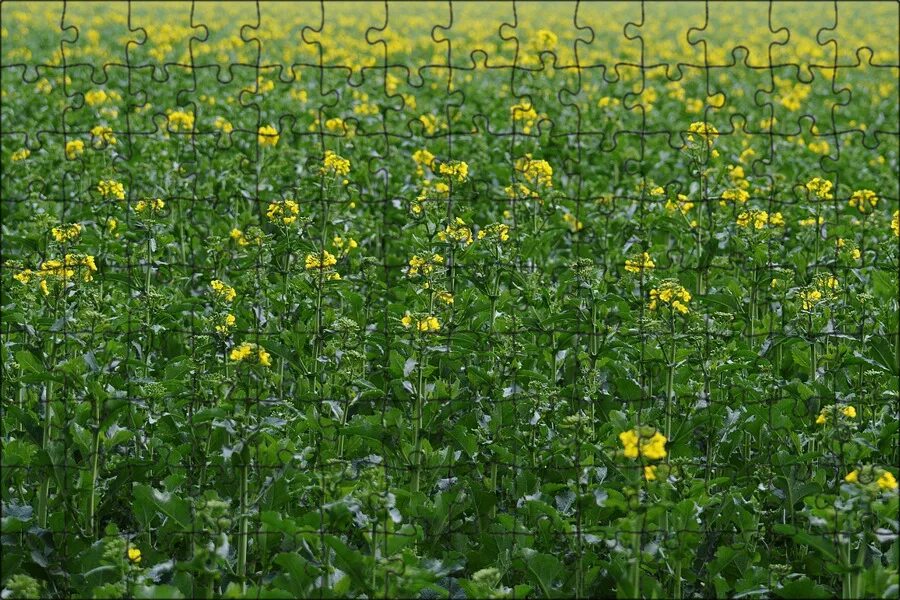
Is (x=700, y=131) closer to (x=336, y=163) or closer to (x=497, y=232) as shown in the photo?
(x=497, y=232)

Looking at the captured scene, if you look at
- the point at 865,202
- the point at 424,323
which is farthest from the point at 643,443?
the point at 865,202

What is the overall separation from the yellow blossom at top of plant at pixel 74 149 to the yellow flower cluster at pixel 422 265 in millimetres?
3294

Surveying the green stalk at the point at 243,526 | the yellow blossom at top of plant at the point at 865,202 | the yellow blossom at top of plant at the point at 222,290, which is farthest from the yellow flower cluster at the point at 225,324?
the yellow blossom at top of plant at the point at 865,202

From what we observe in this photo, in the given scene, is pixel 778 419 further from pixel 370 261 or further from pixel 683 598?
pixel 370 261

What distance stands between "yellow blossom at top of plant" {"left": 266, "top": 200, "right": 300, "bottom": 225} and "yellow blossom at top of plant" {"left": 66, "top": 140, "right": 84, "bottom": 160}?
2.44m

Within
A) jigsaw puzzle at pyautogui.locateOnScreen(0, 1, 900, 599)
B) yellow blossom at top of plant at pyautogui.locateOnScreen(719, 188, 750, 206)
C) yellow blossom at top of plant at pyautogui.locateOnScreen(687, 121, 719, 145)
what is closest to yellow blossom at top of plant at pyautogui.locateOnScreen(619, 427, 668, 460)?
jigsaw puzzle at pyautogui.locateOnScreen(0, 1, 900, 599)

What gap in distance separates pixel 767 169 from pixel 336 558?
7.93 m

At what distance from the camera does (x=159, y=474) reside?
18.0 feet

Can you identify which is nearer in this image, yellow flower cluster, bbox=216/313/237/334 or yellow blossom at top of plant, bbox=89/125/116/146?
yellow flower cluster, bbox=216/313/237/334

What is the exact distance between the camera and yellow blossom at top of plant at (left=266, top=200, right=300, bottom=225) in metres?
6.39

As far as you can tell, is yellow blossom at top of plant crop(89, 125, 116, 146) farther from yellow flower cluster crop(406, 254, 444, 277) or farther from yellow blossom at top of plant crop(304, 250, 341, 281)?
yellow flower cluster crop(406, 254, 444, 277)

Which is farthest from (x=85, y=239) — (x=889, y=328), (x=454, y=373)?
(x=889, y=328)

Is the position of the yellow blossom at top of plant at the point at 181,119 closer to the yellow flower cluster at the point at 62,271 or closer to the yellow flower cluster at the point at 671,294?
the yellow flower cluster at the point at 62,271

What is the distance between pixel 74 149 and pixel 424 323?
4265 millimetres
